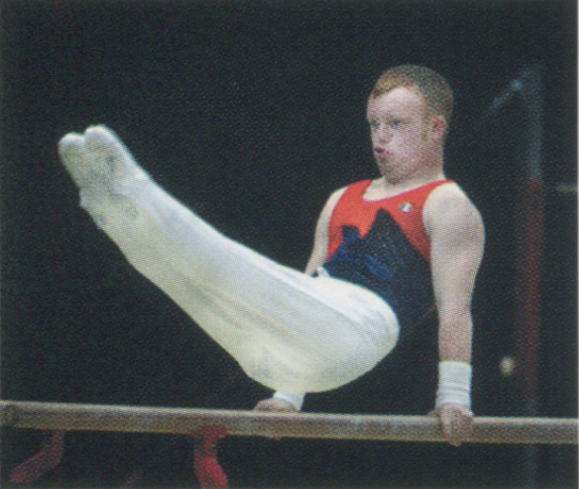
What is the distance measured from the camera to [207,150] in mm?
1459

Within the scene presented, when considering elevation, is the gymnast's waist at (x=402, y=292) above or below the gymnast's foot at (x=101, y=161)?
below

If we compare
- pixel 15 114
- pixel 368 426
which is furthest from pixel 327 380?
pixel 15 114

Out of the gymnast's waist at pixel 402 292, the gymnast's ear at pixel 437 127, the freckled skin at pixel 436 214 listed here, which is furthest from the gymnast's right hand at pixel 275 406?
the gymnast's ear at pixel 437 127

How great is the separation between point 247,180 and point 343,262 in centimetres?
31

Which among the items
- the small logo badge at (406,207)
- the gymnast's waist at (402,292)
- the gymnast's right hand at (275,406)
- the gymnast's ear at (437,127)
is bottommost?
the gymnast's right hand at (275,406)

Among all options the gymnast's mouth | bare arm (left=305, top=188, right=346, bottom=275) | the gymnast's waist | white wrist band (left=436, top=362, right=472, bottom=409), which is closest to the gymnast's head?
the gymnast's mouth

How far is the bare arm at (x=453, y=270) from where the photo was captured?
1256 mm

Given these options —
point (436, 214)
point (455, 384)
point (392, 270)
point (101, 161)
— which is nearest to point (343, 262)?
point (392, 270)

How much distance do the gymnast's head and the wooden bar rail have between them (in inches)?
26.0

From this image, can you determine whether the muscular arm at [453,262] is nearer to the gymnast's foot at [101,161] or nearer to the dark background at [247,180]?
the dark background at [247,180]

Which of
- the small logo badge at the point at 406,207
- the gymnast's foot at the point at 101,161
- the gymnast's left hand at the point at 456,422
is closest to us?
the gymnast's foot at the point at 101,161

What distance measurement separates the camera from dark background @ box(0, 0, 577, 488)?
1.46 m

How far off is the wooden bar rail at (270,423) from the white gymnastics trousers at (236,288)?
3.7 inches

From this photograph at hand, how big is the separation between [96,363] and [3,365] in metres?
0.23
